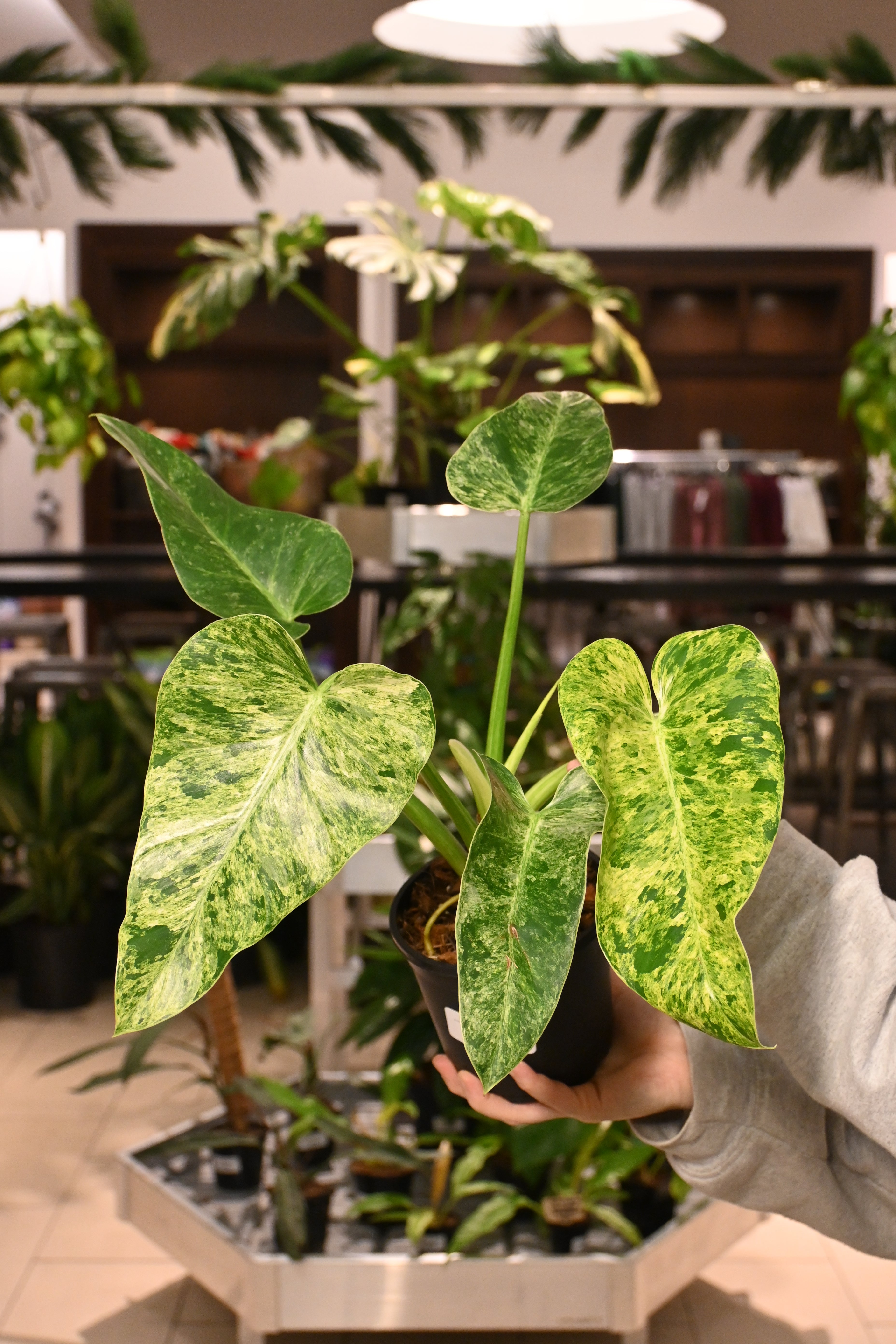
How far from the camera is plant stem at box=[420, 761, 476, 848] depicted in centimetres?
74

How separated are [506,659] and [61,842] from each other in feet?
8.14

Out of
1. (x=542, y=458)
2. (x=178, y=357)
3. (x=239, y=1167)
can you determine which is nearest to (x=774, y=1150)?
(x=542, y=458)

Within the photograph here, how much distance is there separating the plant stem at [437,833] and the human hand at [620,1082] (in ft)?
0.42

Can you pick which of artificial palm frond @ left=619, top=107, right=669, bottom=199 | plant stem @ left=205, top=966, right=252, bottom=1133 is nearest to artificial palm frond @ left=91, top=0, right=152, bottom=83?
artificial palm frond @ left=619, top=107, right=669, bottom=199

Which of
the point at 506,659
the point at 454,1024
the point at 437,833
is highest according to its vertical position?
the point at 506,659

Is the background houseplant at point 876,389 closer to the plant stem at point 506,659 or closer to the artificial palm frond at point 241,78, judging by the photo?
the artificial palm frond at point 241,78

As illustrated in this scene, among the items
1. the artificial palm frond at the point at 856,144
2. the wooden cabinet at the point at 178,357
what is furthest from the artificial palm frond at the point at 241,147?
the wooden cabinet at the point at 178,357

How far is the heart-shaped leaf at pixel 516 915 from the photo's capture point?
52 cm

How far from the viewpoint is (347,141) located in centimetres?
213

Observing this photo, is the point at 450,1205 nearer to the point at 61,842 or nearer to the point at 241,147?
the point at 61,842

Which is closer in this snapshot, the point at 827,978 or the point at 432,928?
the point at 827,978

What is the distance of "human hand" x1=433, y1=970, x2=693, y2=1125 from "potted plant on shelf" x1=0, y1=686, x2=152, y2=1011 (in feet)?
7.37

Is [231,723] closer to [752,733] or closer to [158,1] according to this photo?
[752,733]

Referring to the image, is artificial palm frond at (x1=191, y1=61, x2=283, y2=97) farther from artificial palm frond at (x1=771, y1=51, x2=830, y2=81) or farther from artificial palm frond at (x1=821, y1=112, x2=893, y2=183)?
artificial palm frond at (x1=821, y1=112, x2=893, y2=183)
